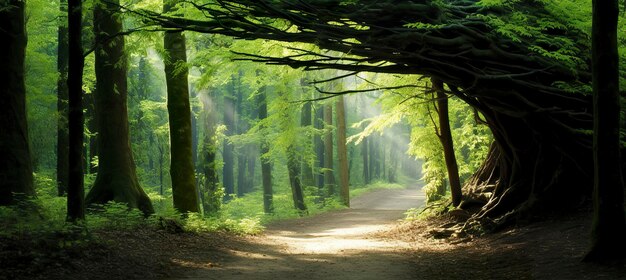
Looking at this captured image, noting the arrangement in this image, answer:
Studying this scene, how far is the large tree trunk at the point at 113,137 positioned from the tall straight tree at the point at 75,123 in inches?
136

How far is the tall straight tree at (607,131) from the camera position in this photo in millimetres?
6246

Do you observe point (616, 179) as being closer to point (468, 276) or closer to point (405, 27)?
point (468, 276)

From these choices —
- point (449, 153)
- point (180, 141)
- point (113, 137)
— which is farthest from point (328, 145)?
point (113, 137)

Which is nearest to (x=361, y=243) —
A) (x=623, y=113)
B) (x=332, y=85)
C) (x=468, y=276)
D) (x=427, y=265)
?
(x=427, y=265)

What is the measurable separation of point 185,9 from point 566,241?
7.83m

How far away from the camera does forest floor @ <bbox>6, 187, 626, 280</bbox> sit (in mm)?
6777

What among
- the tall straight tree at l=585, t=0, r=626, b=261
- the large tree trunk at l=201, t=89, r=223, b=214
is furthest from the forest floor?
the large tree trunk at l=201, t=89, r=223, b=214

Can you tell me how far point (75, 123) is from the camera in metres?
7.88

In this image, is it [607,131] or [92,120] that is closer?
[607,131]

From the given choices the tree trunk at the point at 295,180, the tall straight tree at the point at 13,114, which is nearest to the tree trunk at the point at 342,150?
the tree trunk at the point at 295,180

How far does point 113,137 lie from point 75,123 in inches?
164

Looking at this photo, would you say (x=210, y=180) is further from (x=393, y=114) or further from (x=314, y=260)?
(x=314, y=260)

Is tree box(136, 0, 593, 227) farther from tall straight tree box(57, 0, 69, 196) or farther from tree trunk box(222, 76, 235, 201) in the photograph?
tree trunk box(222, 76, 235, 201)

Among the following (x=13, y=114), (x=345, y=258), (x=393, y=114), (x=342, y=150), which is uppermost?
(x=393, y=114)
